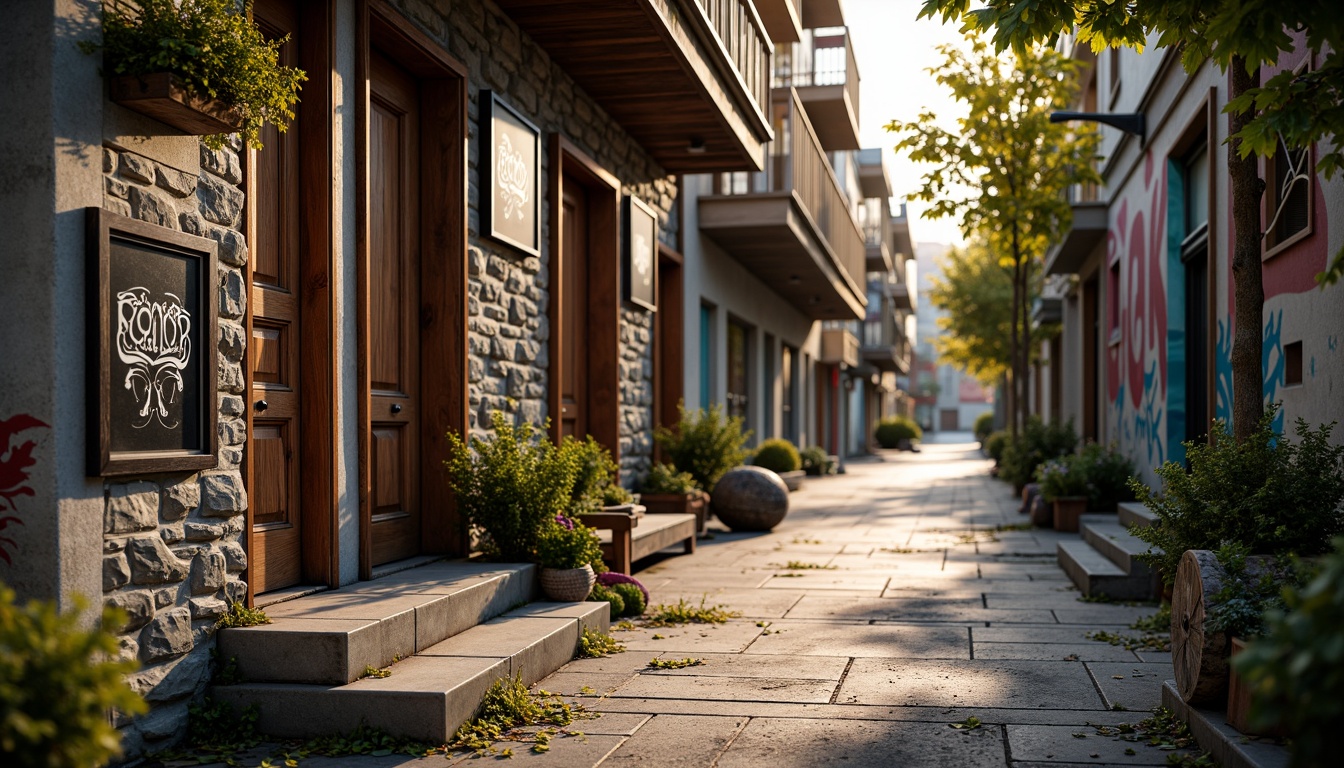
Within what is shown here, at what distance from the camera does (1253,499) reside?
4578 mm

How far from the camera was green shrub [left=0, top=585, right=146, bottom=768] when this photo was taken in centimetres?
193

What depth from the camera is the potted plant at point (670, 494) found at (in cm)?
1065

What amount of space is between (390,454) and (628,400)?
4.52 m

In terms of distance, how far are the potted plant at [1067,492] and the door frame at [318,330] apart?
8.52 meters

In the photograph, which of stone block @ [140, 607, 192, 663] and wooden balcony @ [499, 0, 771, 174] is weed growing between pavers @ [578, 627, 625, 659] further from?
wooden balcony @ [499, 0, 771, 174]

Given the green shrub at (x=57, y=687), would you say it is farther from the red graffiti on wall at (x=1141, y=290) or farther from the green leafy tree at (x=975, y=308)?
the green leafy tree at (x=975, y=308)

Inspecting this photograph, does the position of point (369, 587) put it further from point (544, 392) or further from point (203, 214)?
point (544, 392)

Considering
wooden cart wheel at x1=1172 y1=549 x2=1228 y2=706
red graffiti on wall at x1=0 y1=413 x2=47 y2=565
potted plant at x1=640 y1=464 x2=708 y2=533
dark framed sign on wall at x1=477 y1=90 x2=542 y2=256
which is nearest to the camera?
red graffiti on wall at x1=0 y1=413 x2=47 y2=565

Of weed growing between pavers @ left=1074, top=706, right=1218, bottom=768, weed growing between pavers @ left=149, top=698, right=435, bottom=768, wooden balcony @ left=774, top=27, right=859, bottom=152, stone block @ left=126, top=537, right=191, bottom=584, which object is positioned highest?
wooden balcony @ left=774, top=27, right=859, bottom=152

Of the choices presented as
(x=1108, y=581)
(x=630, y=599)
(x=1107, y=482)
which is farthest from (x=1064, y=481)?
(x=630, y=599)

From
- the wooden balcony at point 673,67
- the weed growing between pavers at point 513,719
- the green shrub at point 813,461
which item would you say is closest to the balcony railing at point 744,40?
the wooden balcony at point 673,67

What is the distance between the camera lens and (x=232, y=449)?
15.0 ft

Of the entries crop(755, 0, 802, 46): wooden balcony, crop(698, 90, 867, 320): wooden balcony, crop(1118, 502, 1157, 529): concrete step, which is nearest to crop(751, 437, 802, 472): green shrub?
crop(698, 90, 867, 320): wooden balcony

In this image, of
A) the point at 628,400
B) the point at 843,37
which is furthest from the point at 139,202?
→ the point at 843,37
